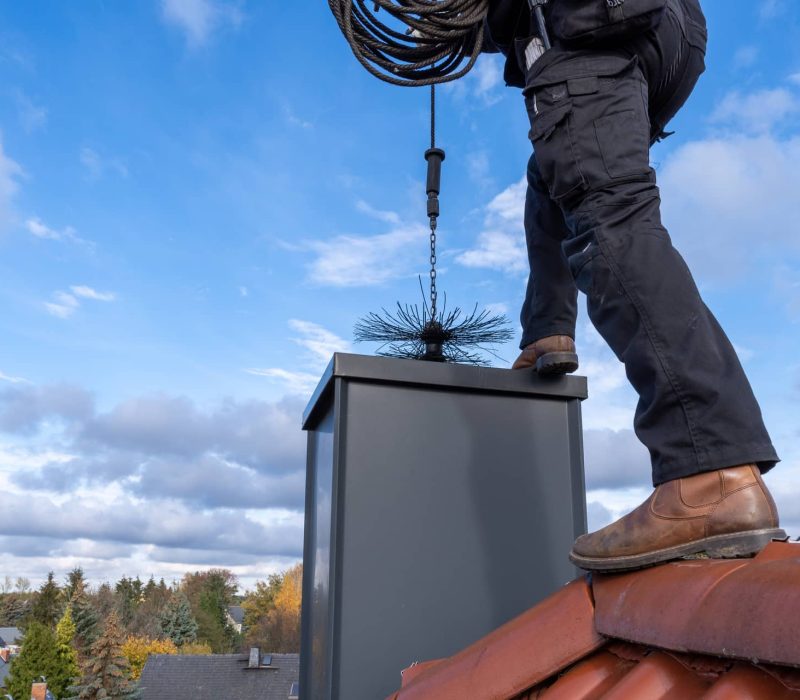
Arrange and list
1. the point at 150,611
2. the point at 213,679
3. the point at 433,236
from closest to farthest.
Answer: the point at 433,236, the point at 213,679, the point at 150,611

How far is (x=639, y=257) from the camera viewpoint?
135 cm

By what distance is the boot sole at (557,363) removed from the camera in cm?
212

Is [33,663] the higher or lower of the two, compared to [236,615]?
lower

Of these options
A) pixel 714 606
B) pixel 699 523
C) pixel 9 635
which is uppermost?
pixel 699 523

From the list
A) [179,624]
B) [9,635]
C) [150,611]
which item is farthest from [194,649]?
[9,635]

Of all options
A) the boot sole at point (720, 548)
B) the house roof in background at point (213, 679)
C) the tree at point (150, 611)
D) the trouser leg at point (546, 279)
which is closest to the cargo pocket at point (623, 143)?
the trouser leg at point (546, 279)

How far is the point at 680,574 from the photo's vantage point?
1.07 m

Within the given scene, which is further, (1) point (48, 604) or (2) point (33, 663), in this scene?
(1) point (48, 604)

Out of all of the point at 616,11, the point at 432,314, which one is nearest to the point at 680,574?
the point at 616,11

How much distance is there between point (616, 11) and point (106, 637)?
116 feet

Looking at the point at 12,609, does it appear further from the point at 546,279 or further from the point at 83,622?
the point at 546,279

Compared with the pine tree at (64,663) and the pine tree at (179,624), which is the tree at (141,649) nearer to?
the pine tree at (179,624)

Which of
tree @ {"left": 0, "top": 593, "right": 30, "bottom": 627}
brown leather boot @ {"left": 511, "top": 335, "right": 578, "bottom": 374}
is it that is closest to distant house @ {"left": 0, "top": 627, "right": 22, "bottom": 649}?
tree @ {"left": 0, "top": 593, "right": 30, "bottom": 627}

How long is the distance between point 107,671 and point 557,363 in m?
35.5
